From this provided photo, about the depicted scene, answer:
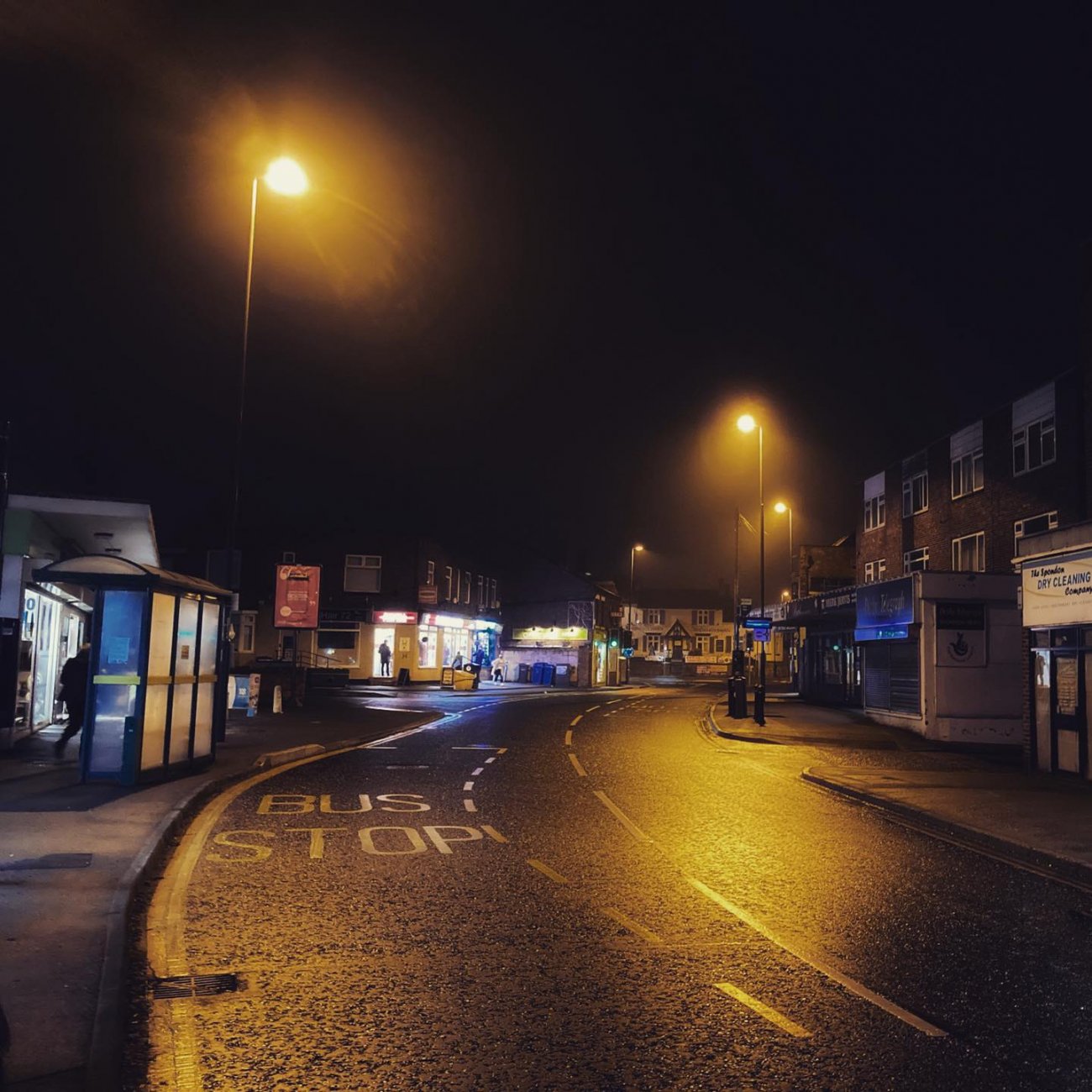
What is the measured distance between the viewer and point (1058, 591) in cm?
1633

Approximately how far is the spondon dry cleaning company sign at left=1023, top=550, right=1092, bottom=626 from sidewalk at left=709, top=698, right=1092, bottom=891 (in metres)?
2.64

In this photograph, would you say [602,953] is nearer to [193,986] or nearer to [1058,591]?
[193,986]

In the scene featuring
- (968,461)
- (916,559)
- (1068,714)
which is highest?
(968,461)

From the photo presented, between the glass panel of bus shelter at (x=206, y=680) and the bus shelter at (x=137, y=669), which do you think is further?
the glass panel of bus shelter at (x=206, y=680)

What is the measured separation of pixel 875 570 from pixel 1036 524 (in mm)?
10787

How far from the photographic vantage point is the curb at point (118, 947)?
4.33 metres

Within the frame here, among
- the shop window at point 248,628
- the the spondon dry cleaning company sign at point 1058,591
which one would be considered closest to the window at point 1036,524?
the the spondon dry cleaning company sign at point 1058,591

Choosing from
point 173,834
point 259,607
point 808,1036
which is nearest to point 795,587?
point 259,607

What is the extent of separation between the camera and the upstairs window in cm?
3069

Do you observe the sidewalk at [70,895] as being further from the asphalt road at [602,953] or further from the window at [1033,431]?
the window at [1033,431]

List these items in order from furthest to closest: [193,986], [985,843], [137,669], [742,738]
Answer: [742,738] < [137,669] < [985,843] < [193,986]

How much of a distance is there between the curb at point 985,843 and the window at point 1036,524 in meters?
15.6

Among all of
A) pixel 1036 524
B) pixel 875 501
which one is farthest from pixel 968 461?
pixel 875 501

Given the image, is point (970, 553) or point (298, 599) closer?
point (970, 553)
